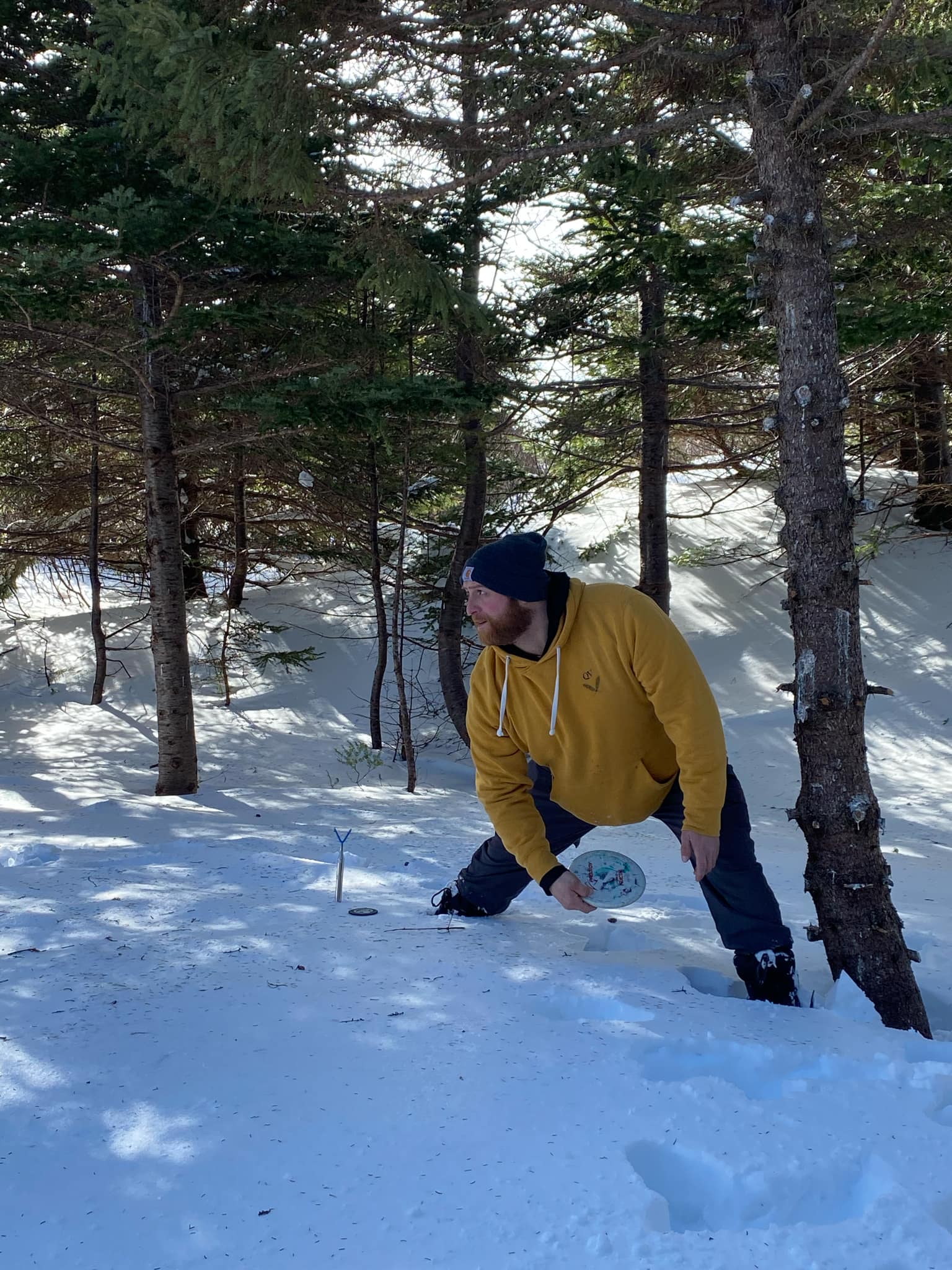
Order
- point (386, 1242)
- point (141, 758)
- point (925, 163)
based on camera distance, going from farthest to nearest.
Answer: point (141, 758) → point (925, 163) → point (386, 1242)

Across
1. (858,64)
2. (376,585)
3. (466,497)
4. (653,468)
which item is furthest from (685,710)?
(466,497)

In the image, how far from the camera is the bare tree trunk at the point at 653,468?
1075 cm

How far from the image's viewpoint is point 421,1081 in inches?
108

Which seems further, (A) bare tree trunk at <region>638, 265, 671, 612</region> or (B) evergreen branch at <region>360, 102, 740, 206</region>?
(A) bare tree trunk at <region>638, 265, 671, 612</region>

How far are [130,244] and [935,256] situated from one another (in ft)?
22.0

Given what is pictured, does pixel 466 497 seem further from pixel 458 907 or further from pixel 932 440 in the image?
pixel 458 907

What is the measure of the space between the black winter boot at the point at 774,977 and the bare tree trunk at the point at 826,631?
42 cm

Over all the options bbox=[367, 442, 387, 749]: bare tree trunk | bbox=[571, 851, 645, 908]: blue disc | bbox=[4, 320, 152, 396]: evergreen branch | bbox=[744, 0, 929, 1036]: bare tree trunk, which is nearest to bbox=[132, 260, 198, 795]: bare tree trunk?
bbox=[4, 320, 152, 396]: evergreen branch

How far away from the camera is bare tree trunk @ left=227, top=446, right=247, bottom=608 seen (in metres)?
12.4

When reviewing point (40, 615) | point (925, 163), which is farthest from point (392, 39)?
point (40, 615)

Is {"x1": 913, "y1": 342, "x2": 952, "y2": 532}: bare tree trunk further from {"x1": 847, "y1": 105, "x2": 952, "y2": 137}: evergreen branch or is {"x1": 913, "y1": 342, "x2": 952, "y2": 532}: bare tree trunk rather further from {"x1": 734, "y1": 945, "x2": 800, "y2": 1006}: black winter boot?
{"x1": 734, "y1": 945, "x2": 800, "y2": 1006}: black winter boot

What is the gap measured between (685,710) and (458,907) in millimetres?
1636

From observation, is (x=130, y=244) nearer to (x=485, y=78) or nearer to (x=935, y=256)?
(x=485, y=78)

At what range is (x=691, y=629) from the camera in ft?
47.5
